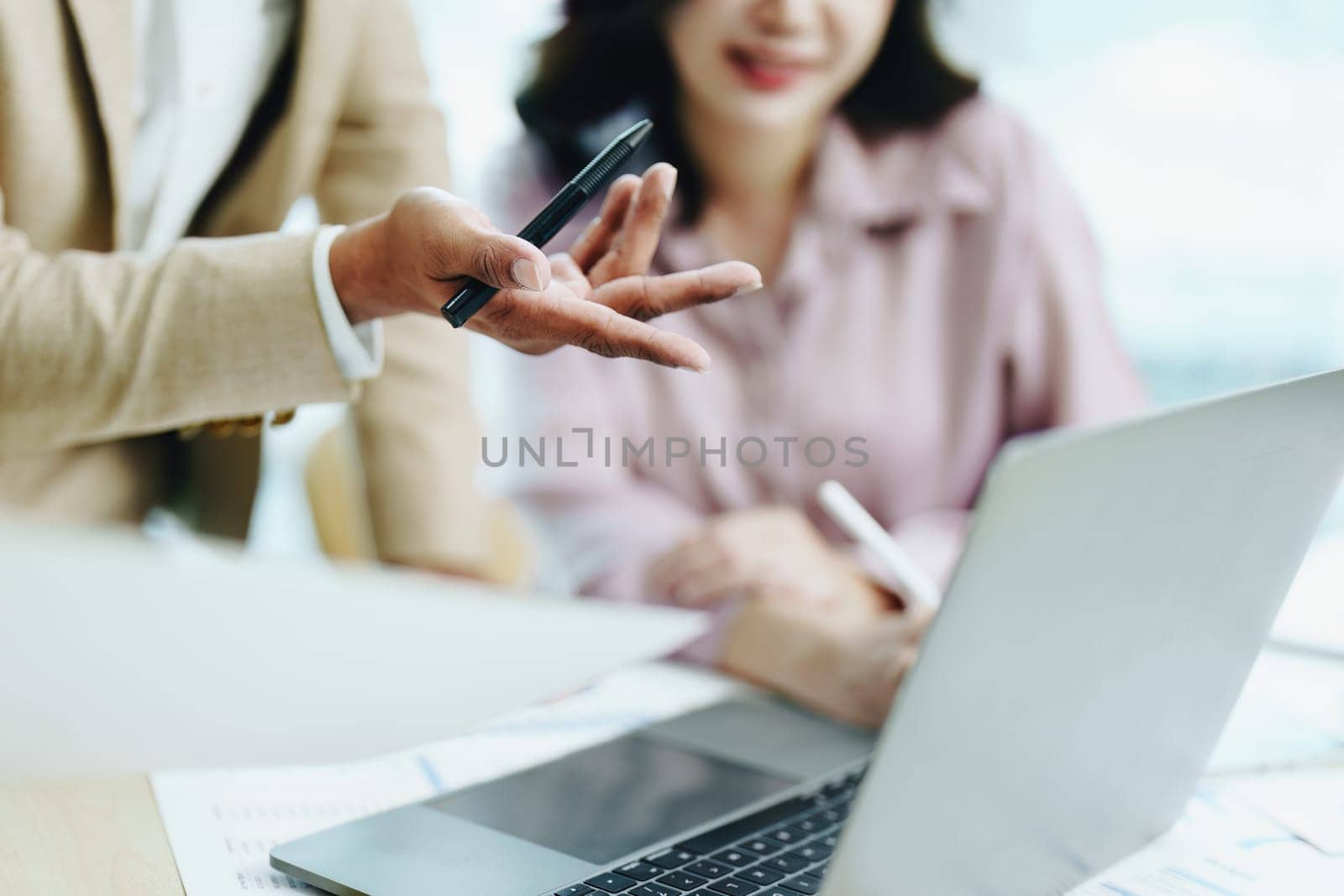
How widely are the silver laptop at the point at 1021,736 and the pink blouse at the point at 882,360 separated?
1.83 ft

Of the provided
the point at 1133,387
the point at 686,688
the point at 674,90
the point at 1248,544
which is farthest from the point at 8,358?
the point at 1133,387

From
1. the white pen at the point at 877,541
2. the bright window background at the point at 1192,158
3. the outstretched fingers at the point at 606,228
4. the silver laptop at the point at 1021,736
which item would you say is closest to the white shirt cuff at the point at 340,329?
the outstretched fingers at the point at 606,228

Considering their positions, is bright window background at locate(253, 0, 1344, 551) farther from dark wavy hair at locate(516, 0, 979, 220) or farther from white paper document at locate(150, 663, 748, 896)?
white paper document at locate(150, 663, 748, 896)

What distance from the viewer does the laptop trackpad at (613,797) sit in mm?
536

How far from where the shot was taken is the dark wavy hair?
1110 millimetres

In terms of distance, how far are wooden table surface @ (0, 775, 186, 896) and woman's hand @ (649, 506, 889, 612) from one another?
1.52ft

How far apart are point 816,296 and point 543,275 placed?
2.41 feet

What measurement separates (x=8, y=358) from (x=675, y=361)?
35 cm

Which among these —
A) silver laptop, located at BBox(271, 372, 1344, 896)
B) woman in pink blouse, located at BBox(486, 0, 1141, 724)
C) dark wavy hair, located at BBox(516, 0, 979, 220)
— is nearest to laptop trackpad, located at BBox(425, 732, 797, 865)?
silver laptop, located at BBox(271, 372, 1344, 896)

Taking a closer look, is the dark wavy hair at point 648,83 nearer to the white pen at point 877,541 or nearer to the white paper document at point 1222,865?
the white pen at point 877,541

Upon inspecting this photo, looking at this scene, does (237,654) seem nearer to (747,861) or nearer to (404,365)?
(747,861)

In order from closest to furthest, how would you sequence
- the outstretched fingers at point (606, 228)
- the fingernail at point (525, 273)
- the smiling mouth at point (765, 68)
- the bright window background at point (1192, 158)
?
the fingernail at point (525, 273)
the outstretched fingers at point (606, 228)
the smiling mouth at point (765, 68)
the bright window background at point (1192, 158)

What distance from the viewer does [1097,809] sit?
18.3 inches

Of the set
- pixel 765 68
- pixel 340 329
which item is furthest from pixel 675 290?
pixel 765 68
